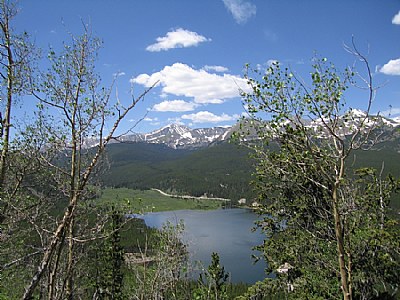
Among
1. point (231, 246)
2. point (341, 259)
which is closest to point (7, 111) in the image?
point (341, 259)

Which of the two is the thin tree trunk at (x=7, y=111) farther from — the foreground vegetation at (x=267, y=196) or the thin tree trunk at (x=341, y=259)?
the thin tree trunk at (x=341, y=259)

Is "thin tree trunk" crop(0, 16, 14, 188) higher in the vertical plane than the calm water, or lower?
higher

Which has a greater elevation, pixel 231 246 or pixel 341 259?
pixel 341 259

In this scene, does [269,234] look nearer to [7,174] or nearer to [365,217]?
[365,217]

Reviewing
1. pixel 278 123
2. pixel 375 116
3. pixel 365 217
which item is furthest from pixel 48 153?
pixel 365 217

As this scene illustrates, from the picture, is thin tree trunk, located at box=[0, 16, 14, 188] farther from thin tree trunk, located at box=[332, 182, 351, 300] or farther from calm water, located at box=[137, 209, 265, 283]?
calm water, located at box=[137, 209, 265, 283]

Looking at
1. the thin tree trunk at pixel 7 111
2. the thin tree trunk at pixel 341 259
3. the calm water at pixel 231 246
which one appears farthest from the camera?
the calm water at pixel 231 246

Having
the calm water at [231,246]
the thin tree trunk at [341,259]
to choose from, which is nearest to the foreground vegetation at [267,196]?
the thin tree trunk at [341,259]

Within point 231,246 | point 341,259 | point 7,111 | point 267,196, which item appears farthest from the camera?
point 231,246

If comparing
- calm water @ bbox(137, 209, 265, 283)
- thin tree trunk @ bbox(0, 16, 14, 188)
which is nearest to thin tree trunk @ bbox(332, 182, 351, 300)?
thin tree trunk @ bbox(0, 16, 14, 188)

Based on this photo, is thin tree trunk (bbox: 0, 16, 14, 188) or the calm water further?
Answer: the calm water

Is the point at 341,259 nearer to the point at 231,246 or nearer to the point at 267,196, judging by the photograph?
the point at 267,196

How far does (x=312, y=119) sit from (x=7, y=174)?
27.4 ft

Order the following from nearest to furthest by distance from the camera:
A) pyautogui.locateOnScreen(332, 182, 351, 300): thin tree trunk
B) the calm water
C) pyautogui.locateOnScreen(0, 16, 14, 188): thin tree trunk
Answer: pyautogui.locateOnScreen(332, 182, 351, 300): thin tree trunk < pyautogui.locateOnScreen(0, 16, 14, 188): thin tree trunk < the calm water
